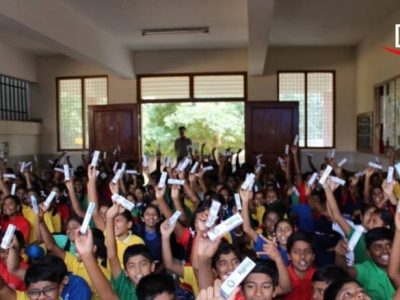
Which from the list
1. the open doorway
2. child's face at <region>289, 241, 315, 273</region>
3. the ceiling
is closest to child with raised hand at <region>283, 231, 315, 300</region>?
child's face at <region>289, 241, 315, 273</region>

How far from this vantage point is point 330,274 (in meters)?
2.47

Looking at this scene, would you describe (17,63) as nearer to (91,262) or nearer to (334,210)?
(334,210)

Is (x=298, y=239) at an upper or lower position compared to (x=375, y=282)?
upper

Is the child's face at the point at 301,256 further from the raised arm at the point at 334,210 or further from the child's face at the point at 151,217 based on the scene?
the child's face at the point at 151,217

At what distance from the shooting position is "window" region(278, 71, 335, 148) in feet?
36.5

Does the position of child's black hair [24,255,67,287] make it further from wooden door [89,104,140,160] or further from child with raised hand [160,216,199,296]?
wooden door [89,104,140,160]

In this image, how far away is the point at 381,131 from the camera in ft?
28.2

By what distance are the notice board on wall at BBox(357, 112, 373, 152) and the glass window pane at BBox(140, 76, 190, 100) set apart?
3.83 metres

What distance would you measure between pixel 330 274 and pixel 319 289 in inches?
4.1

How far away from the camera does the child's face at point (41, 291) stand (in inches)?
89.6

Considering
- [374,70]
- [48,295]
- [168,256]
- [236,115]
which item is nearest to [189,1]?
[374,70]

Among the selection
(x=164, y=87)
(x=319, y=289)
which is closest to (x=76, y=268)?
(x=319, y=289)

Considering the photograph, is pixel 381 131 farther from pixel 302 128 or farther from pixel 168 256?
pixel 168 256

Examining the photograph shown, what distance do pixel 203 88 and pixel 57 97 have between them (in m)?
3.57
